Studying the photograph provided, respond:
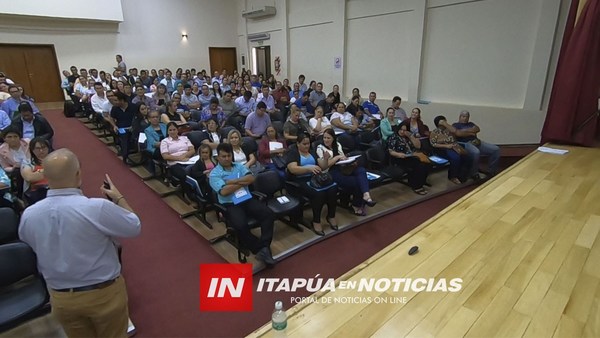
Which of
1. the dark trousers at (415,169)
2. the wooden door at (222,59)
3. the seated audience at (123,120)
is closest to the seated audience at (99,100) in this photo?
the seated audience at (123,120)

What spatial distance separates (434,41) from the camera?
719 cm

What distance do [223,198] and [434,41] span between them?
252 inches

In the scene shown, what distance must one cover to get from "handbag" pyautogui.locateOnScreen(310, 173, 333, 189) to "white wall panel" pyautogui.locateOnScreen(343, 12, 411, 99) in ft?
17.7

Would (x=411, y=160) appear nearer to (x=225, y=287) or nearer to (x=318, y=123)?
(x=318, y=123)

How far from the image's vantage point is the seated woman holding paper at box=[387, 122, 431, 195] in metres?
4.54

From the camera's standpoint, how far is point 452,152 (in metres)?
4.91

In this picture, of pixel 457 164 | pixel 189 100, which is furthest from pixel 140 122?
pixel 457 164

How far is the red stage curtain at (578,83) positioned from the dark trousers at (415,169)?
1773 millimetres

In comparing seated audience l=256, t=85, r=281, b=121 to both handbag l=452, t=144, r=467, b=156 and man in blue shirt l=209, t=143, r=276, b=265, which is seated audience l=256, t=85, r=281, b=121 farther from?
man in blue shirt l=209, t=143, r=276, b=265

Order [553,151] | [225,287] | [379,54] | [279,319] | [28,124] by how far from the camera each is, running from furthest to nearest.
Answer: [379,54] → [28,124] → [553,151] → [225,287] → [279,319]

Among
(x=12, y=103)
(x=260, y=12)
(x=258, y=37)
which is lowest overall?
(x=12, y=103)

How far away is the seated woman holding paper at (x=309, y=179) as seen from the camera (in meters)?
3.46

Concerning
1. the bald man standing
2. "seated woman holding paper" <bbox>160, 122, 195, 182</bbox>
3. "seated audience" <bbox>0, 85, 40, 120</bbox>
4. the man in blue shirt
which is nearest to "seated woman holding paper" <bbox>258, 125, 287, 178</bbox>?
"seated woman holding paper" <bbox>160, 122, 195, 182</bbox>

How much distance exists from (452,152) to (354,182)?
2.04m
